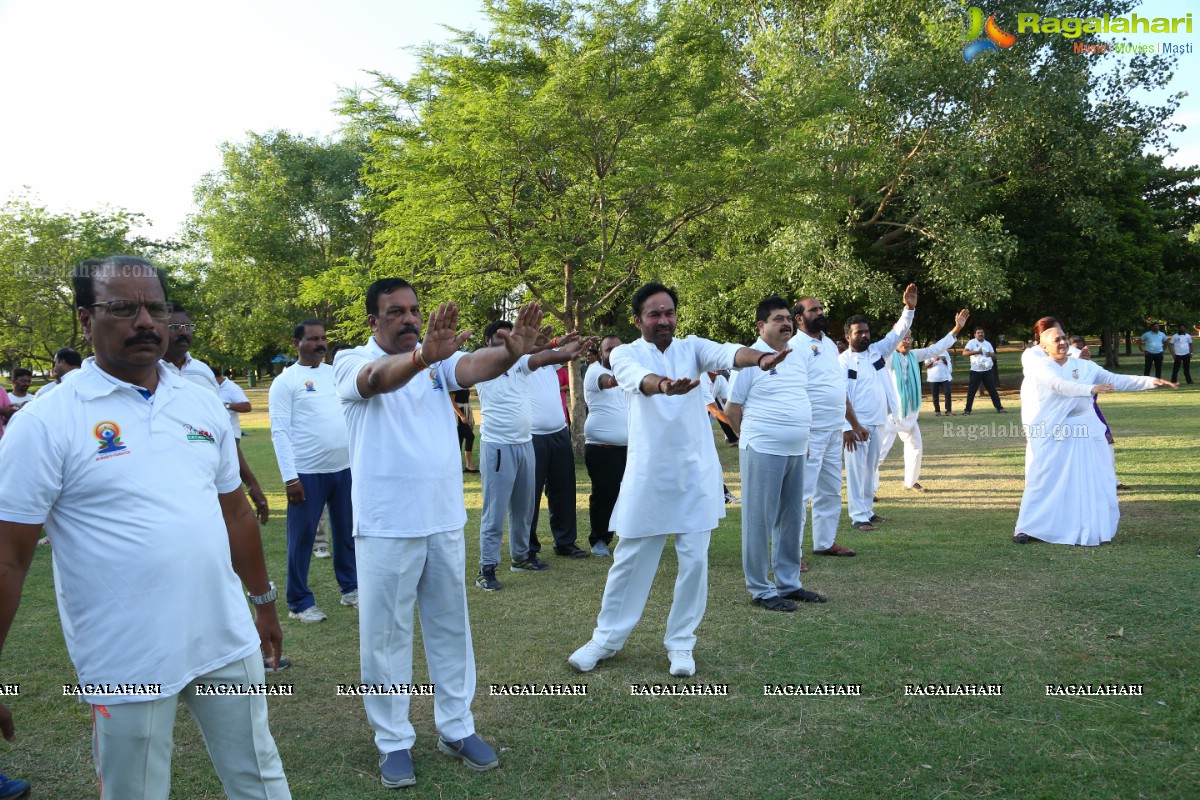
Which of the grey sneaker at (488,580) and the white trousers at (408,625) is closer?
the white trousers at (408,625)

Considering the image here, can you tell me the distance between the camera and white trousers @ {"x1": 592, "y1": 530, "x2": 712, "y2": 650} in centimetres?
500

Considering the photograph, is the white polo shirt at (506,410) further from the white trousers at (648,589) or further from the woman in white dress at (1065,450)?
the woman in white dress at (1065,450)

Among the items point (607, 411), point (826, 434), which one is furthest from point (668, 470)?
point (607, 411)

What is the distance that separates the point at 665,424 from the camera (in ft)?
16.3

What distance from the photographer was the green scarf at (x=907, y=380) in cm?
1123

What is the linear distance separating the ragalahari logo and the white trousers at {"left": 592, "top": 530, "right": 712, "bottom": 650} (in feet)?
67.0

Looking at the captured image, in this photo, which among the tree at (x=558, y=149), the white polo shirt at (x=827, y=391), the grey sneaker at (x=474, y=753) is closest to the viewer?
the grey sneaker at (x=474, y=753)

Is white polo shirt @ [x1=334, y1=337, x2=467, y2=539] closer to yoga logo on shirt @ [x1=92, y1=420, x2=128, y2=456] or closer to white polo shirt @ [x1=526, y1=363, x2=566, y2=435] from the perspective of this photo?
yoga logo on shirt @ [x1=92, y1=420, x2=128, y2=456]

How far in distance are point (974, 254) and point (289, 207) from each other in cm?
2965

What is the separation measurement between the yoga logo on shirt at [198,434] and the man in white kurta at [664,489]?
2.56 meters

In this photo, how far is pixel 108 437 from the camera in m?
2.39

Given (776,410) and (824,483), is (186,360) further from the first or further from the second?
(824,483)

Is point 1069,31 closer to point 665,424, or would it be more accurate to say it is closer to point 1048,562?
point 1048,562

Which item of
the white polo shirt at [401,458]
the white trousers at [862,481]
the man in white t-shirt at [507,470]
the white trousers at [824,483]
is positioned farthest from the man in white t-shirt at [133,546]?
the white trousers at [862,481]
